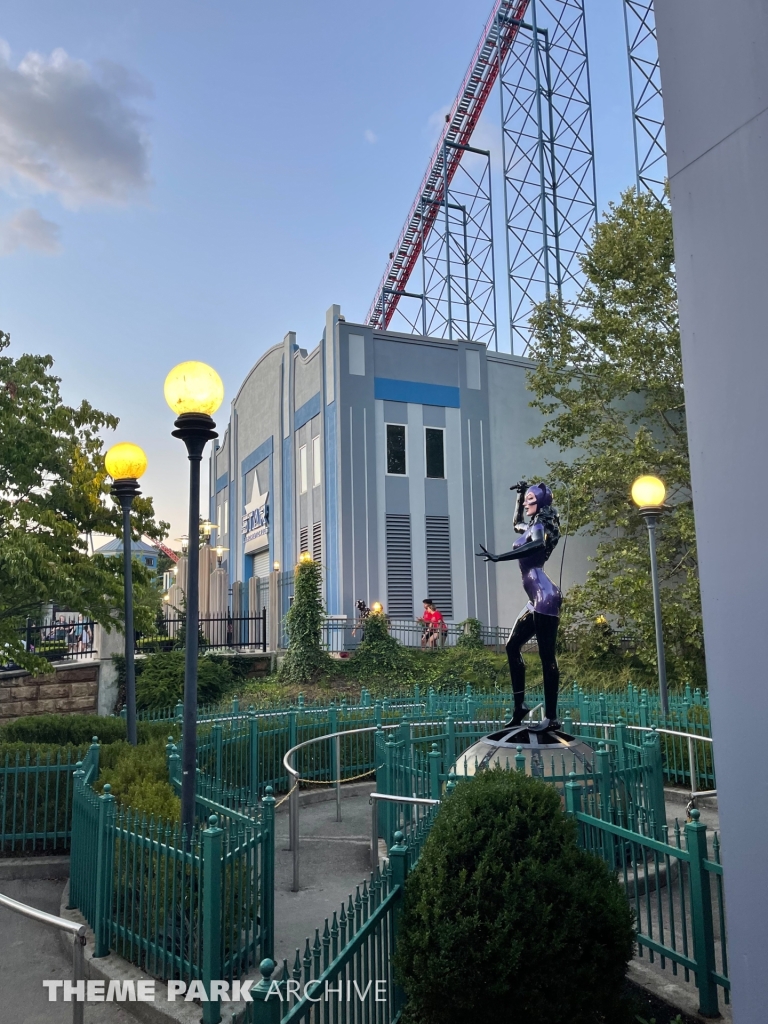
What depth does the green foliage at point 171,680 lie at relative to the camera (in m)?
19.3

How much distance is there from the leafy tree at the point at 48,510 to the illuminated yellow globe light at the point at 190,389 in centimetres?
474

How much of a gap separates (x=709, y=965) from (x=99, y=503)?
10909 millimetres

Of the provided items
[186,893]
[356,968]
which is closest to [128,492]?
[186,893]

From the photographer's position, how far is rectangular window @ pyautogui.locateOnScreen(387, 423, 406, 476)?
1103 inches

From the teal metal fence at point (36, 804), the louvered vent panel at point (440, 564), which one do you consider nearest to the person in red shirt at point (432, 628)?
the louvered vent panel at point (440, 564)

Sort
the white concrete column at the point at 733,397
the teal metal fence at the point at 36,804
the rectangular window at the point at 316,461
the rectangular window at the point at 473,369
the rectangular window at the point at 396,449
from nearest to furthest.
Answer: the white concrete column at the point at 733,397 < the teal metal fence at the point at 36,804 < the rectangular window at the point at 396,449 < the rectangular window at the point at 316,461 < the rectangular window at the point at 473,369

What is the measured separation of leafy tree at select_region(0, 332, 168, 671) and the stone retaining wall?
4085 mm

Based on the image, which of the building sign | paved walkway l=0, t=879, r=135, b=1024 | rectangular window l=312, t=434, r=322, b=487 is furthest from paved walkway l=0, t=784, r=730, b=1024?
the building sign

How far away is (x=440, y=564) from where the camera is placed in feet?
92.2

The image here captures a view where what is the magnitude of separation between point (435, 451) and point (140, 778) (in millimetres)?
21744

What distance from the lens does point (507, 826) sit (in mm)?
4367

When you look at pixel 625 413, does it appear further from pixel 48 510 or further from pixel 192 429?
pixel 192 429

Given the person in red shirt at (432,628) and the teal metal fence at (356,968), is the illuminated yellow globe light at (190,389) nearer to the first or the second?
the teal metal fence at (356,968)

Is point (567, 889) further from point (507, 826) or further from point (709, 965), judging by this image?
point (709, 965)
